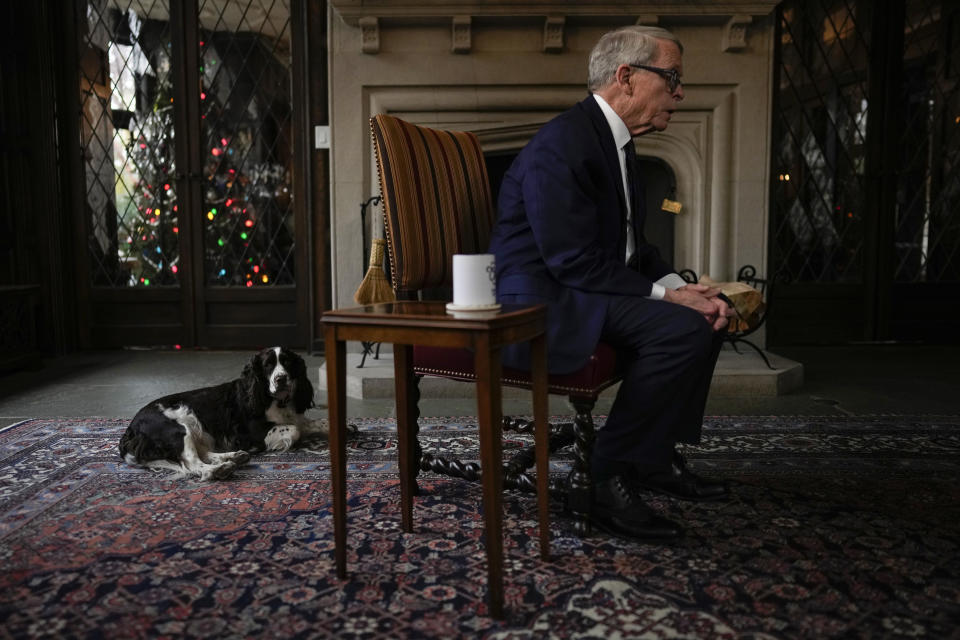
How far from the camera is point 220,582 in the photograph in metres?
1.65

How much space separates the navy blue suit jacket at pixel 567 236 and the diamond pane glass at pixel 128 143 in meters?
3.89

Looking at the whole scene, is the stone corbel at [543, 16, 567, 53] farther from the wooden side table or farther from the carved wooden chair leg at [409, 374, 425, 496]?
the wooden side table

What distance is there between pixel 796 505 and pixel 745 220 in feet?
8.79

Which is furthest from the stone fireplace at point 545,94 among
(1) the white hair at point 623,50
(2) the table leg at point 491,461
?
(2) the table leg at point 491,461

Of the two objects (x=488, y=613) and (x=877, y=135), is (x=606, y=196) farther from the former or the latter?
(x=877, y=135)

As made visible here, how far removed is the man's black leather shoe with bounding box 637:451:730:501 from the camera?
2.17 metres

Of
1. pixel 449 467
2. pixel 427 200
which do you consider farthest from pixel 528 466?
pixel 427 200

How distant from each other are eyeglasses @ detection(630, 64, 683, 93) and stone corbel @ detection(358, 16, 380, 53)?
2.51 metres

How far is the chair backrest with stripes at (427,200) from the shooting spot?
210 cm

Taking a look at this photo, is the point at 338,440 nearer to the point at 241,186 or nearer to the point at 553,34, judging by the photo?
the point at 553,34

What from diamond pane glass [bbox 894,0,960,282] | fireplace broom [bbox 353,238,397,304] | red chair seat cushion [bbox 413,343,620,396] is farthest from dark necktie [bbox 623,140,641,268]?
diamond pane glass [bbox 894,0,960,282]

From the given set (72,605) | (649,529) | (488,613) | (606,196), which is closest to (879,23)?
(606,196)

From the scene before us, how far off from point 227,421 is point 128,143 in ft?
10.9

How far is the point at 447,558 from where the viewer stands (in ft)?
5.82
